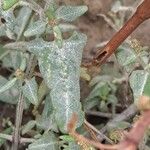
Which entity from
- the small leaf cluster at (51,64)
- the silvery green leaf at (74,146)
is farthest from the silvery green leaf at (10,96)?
the silvery green leaf at (74,146)

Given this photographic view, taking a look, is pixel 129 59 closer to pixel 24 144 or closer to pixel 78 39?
pixel 78 39

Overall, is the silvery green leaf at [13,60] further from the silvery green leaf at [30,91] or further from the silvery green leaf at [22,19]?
the silvery green leaf at [30,91]

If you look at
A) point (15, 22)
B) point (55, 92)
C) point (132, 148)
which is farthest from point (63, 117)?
point (132, 148)

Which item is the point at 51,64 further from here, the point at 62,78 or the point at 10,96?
the point at 10,96

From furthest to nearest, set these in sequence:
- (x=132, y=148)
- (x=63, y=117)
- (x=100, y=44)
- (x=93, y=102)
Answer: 1. (x=100, y=44)
2. (x=93, y=102)
3. (x=63, y=117)
4. (x=132, y=148)

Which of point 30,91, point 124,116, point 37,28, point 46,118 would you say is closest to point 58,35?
point 37,28
